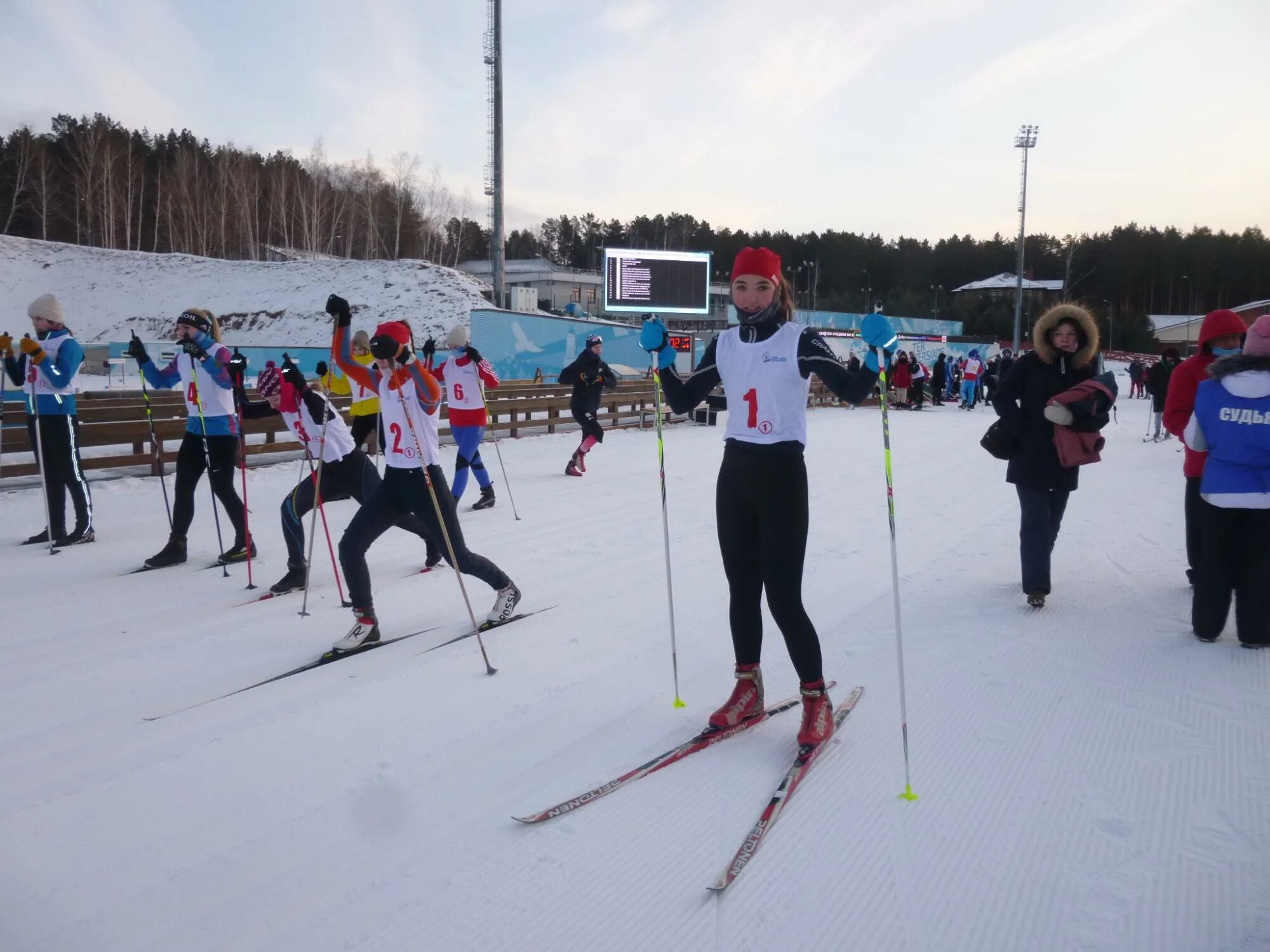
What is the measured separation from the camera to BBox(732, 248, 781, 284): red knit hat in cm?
320

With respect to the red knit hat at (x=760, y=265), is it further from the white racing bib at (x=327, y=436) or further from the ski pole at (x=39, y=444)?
the ski pole at (x=39, y=444)

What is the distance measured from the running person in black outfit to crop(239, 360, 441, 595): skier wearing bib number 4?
540 cm

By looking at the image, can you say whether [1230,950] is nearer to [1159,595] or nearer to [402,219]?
[1159,595]

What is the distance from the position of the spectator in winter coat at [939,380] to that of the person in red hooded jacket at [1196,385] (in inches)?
906

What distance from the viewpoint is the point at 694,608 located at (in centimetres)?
523

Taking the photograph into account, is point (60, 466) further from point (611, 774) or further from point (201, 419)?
point (611, 774)

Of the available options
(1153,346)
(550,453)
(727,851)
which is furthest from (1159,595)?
(1153,346)

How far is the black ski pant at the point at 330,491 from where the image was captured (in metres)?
5.41

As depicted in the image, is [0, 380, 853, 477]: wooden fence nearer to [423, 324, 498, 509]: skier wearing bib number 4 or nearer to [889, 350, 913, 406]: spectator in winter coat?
[423, 324, 498, 509]: skier wearing bib number 4

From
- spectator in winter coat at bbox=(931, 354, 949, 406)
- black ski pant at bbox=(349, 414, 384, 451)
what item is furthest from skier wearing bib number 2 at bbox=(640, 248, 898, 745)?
spectator in winter coat at bbox=(931, 354, 949, 406)

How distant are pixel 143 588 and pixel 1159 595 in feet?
A: 23.3

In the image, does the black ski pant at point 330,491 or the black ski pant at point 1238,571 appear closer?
the black ski pant at point 1238,571

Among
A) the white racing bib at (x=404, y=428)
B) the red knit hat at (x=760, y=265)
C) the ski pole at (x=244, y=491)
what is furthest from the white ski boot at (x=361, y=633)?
the red knit hat at (x=760, y=265)

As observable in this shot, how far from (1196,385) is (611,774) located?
424cm
